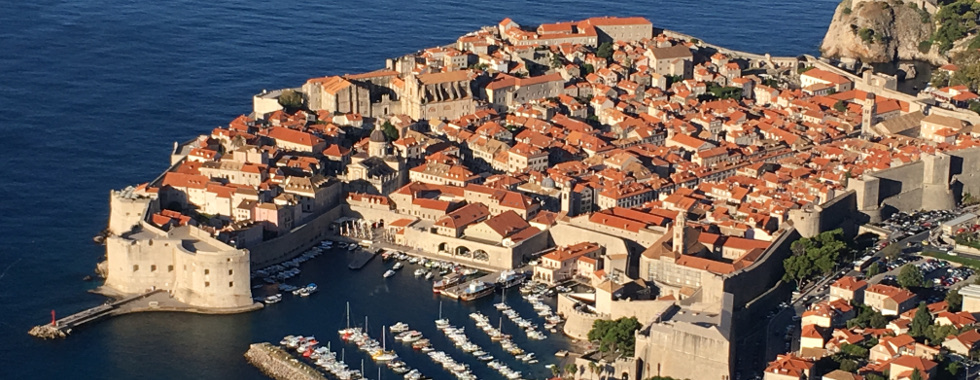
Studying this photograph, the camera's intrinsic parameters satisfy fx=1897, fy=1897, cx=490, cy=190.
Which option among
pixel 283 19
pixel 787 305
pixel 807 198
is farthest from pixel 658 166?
pixel 283 19

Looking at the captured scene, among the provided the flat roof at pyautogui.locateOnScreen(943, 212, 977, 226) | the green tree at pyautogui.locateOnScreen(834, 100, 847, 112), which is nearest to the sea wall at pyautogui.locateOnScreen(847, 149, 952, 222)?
the flat roof at pyautogui.locateOnScreen(943, 212, 977, 226)

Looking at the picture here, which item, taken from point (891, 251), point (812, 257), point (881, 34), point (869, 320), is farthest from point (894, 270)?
point (881, 34)

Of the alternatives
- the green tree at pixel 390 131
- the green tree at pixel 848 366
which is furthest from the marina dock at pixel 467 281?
the green tree at pixel 848 366

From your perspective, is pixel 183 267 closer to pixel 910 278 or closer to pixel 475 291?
pixel 475 291

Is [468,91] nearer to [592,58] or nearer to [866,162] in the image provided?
[592,58]

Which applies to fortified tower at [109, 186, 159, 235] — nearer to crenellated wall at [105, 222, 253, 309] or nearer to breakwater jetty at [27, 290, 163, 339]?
crenellated wall at [105, 222, 253, 309]

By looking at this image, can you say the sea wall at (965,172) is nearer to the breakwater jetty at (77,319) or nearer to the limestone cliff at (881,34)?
the limestone cliff at (881,34)

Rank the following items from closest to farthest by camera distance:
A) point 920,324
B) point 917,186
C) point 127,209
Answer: point 920,324, point 127,209, point 917,186
